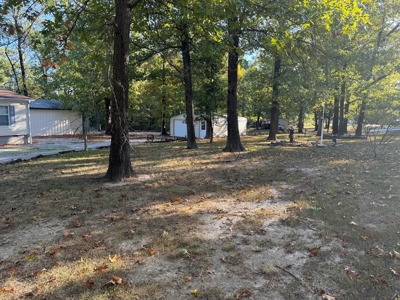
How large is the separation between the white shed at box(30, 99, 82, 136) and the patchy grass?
19618 millimetres

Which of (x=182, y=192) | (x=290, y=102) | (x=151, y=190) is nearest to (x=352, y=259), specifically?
(x=182, y=192)

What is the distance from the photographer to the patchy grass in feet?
9.17

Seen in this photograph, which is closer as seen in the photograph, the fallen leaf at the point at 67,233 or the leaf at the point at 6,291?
the leaf at the point at 6,291

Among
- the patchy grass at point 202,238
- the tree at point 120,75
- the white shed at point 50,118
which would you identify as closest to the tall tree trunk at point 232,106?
the patchy grass at point 202,238

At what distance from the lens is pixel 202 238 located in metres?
3.87

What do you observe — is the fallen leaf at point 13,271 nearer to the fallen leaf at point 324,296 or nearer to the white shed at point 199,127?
the fallen leaf at point 324,296

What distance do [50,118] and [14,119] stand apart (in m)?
7.72

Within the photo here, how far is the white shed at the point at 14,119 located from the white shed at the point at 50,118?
573 centimetres

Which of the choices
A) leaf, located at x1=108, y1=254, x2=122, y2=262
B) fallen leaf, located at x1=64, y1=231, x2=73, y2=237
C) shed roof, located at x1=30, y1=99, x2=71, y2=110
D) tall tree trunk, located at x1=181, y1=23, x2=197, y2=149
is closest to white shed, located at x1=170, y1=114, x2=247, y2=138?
shed roof, located at x1=30, y1=99, x2=71, y2=110

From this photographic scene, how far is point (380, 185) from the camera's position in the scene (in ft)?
21.2

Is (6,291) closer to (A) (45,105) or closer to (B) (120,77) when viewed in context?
(B) (120,77)

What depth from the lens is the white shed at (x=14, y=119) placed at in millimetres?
17797

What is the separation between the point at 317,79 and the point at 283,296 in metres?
13.7

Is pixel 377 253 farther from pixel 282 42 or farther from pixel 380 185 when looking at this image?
pixel 282 42
